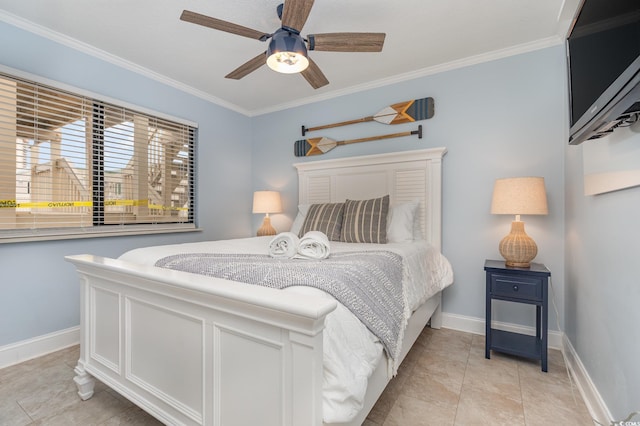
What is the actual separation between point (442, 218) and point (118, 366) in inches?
103

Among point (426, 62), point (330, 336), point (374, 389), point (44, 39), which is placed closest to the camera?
point (330, 336)

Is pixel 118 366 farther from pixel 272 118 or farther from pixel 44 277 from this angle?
pixel 272 118

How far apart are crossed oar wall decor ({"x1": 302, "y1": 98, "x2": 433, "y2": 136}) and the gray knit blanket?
1788mm

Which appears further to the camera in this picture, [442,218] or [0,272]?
[442,218]

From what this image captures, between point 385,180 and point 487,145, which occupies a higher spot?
point 487,145

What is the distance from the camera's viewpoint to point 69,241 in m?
2.40

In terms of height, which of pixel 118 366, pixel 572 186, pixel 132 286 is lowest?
pixel 118 366

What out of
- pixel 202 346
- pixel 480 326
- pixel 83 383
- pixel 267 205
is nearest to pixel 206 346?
pixel 202 346

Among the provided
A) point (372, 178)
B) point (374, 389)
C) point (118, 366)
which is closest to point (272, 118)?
point (372, 178)

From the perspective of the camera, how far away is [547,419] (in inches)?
59.5

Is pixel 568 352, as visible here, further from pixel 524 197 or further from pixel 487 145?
pixel 487 145

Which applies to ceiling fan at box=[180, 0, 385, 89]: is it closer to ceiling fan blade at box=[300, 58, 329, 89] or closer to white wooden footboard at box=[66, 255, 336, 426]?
ceiling fan blade at box=[300, 58, 329, 89]

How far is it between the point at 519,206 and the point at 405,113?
4.58 feet

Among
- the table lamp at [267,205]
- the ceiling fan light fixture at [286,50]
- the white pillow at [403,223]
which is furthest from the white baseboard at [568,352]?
the ceiling fan light fixture at [286,50]
